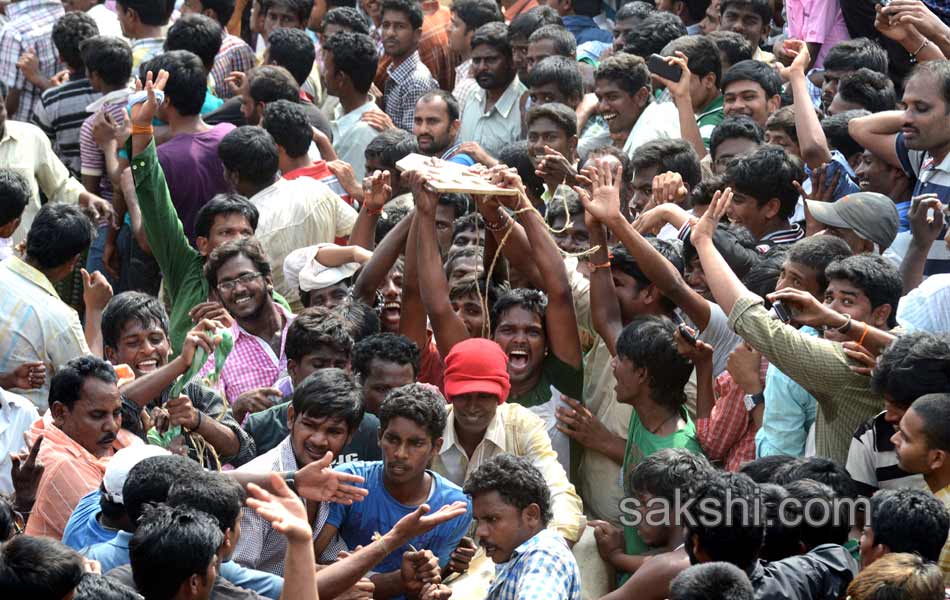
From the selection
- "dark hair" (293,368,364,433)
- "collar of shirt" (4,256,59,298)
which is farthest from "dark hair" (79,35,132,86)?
"dark hair" (293,368,364,433)

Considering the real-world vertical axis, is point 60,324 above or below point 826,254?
below

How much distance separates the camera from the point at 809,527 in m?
5.30

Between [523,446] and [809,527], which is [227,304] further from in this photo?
[809,527]

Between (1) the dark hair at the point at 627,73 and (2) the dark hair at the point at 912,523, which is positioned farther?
(1) the dark hair at the point at 627,73

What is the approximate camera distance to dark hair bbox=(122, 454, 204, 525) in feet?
17.8

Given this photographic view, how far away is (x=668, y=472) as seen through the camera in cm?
573

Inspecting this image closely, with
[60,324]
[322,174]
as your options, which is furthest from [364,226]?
[60,324]

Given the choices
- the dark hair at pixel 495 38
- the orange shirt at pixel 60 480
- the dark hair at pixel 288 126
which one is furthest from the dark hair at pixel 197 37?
the orange shirt at pixel 60 480

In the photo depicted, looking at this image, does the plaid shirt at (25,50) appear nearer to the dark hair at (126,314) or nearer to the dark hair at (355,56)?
the dark hair at (355,56)

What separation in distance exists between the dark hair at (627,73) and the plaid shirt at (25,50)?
3.97 m

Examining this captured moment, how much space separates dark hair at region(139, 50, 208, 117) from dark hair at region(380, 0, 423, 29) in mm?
2512

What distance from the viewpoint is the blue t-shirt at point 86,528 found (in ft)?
18.4

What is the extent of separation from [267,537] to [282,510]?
114 centimetres

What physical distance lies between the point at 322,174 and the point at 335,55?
61.1 inches
